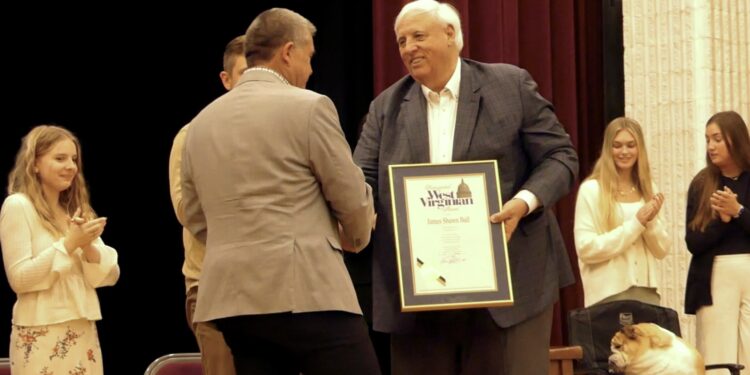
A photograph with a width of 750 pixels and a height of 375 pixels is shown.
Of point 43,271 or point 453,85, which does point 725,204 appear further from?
point 43,271

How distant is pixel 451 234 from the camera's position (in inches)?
155

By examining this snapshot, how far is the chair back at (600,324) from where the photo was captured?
20.0ft

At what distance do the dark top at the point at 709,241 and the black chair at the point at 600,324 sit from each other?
678mm

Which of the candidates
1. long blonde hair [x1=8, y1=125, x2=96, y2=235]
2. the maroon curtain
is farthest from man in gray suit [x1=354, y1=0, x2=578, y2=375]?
the maroon curtain

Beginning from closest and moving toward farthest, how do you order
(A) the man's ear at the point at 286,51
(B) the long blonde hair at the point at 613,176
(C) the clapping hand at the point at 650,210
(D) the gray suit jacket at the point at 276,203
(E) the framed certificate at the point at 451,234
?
(D) the gray suit jacket at the point at 276,203 < (A) the man's ear at the point at 286,51 < (E) the framed certificate at the point at 451,234 < (C) the clapping hand at the point at 650,210 < (B) the long blonde hair at the point at 613,176

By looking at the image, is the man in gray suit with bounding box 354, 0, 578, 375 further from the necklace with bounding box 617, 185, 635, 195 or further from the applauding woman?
the applauding woman

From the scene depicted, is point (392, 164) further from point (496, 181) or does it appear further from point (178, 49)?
point (178, 49)

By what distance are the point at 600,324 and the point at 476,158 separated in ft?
7.73

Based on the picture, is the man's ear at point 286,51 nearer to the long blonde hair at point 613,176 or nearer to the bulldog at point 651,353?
the bulldog at point 651,353

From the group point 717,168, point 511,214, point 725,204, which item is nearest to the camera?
point 511,214

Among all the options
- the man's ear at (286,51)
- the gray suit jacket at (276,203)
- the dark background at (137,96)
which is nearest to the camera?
the gray suit jacket at (276,203)

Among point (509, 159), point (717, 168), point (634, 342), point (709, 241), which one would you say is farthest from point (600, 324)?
point (509, 159)

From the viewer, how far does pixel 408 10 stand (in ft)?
13.6

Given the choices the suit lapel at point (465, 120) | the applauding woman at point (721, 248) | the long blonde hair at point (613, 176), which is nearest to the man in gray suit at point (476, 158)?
the suit lapel at point (465, 120)
